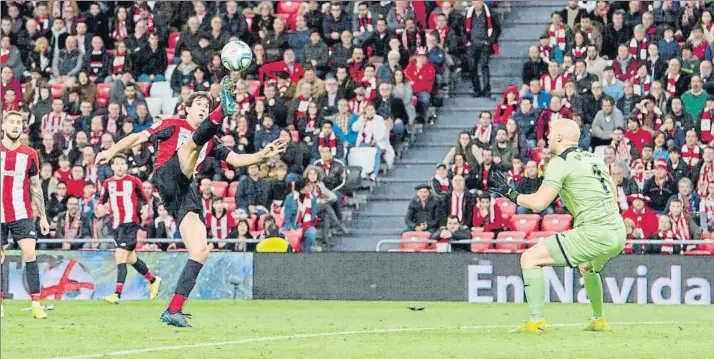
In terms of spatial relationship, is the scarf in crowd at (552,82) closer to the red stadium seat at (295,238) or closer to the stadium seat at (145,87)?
the red stadium seat at (295,238)

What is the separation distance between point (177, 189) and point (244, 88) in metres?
12.2

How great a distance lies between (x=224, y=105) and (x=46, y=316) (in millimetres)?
4537

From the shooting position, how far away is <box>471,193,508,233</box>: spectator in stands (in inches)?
854

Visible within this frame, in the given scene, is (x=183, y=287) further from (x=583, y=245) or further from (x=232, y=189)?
(x=232, y=189)

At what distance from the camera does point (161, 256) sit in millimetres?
21078

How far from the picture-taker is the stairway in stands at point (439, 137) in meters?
23.3

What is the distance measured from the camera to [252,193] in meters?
23.2

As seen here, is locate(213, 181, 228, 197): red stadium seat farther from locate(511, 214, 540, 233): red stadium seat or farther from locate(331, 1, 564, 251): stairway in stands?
locate(511, 214, 540, 233): red stadium seat

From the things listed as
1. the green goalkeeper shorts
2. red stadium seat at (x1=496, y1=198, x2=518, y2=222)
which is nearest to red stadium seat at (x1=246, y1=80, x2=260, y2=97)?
red stadium seat at (x1=496, y1=198, x2=518, y2=222)

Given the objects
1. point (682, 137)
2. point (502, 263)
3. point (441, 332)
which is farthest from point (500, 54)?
point (441, 332)

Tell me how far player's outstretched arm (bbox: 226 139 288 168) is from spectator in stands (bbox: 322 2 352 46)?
13.2 m

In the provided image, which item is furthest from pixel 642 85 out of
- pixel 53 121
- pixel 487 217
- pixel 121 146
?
pixel 121 146

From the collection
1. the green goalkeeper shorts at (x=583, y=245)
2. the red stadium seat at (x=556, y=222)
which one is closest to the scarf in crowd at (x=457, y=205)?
the red stadium seat at (x=556, y=222)

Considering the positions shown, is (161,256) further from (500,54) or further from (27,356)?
(27,356)
